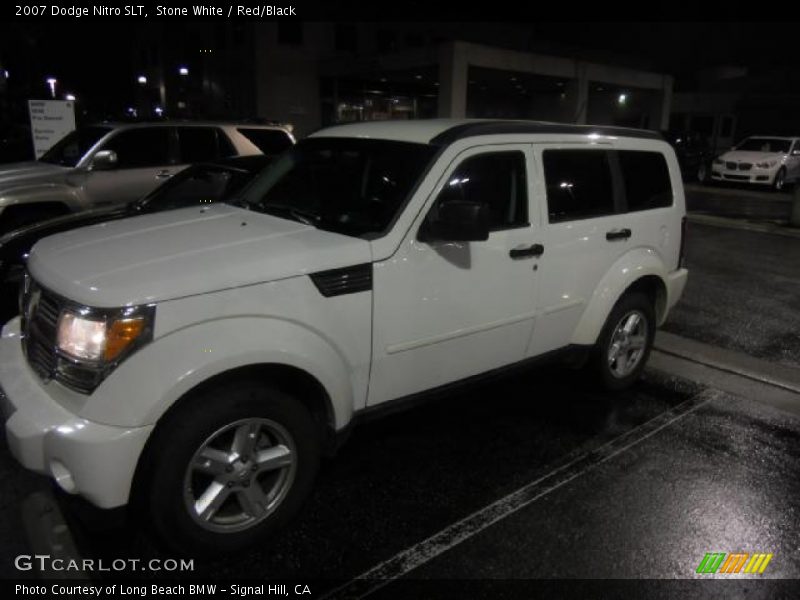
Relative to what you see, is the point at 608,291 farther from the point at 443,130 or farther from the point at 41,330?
the point at 41,330

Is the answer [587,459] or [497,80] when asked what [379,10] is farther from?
[587,459]

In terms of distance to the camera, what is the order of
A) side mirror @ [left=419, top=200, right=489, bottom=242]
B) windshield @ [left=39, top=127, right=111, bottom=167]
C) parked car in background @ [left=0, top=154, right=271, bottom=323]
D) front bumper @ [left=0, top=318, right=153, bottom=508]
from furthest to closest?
windshield @ [left=39, top=127, right=111, bottom=167] → parked car in background @ [left=0, top=154, right=271, bottom=323] → side mirror @ [left=419, top=200, right=489, bottom=242] → front bumper @ [left=0, top=318, right=153, bottom=508]

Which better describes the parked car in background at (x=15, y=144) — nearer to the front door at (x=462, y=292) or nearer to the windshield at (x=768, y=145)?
the front door at (x=462, y=292)

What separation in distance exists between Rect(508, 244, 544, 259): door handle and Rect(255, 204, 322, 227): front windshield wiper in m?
1.11

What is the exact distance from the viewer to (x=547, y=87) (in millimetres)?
32031

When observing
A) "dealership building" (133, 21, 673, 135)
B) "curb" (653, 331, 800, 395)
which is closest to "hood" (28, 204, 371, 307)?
"curb" (653, 331, 800, 395)

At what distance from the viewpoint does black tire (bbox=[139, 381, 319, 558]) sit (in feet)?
8.30

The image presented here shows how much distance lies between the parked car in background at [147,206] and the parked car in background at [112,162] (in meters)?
1.06

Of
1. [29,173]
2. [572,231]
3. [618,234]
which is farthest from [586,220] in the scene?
[29,173]

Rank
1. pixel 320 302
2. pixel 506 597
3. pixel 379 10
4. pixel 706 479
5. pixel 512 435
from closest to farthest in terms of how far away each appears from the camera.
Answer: pixel 506 597, pixel 320 302, pixel 706 479, pixel 512 435, pixel 379 10

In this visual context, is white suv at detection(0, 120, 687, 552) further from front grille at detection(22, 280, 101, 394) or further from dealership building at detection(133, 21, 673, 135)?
dealership building at detection(133, 21, 673, 135)

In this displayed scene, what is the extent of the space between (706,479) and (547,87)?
31.4m

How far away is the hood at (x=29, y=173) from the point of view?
280 inches

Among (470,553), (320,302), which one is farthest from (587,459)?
(320,302)
